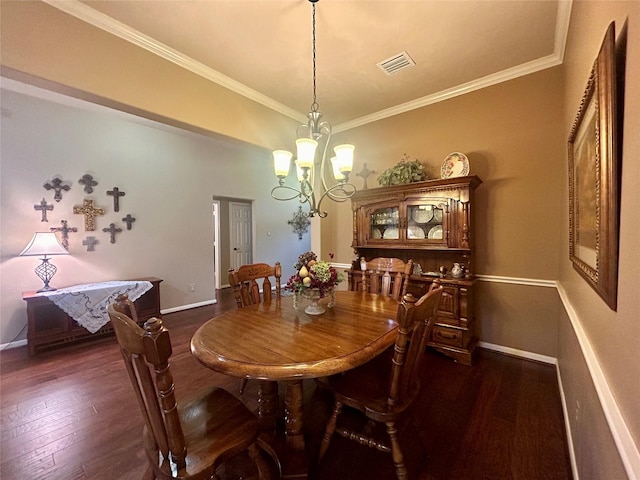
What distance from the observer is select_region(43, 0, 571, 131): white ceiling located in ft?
6.15

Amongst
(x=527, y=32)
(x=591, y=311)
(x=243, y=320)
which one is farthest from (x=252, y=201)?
(x=591, y=311)

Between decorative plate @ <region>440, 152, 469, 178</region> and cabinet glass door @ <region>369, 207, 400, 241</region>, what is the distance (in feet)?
2.10

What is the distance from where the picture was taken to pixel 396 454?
131cm

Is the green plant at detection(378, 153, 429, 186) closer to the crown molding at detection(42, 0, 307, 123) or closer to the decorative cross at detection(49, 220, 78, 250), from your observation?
the crown molding at detection(42, 0, 307, 123)

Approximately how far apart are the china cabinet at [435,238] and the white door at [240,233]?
3.93 metres

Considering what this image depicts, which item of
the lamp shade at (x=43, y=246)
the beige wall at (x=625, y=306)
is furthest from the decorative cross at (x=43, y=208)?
the beige wall at (x=625, y=306)

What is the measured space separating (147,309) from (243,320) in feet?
9.83

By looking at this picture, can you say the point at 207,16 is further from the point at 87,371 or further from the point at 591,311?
the point at 87,371

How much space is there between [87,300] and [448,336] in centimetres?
411

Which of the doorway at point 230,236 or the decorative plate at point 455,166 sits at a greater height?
the decorative plate at point 455,166

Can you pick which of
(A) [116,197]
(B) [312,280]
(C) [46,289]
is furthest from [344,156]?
(C) [46,289]

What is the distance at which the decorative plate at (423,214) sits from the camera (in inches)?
114

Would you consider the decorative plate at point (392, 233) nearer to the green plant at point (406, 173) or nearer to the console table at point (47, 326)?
the green plant at point (406, 173)

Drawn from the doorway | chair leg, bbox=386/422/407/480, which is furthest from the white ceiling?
the doorway
